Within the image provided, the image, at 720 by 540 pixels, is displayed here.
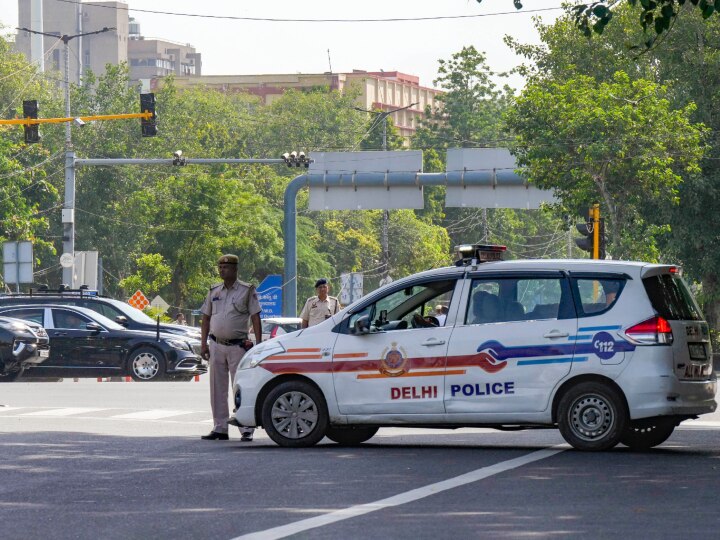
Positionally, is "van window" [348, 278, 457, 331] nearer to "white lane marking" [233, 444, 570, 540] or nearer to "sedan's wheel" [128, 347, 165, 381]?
"white lane marking" [233, 444, 570, 540]

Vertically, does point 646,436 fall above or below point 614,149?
below

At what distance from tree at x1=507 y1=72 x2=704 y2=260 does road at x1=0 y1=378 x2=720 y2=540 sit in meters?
25.0

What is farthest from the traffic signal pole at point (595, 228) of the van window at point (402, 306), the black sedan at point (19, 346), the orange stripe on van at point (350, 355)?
the orange stripe on van at point (350, 355)

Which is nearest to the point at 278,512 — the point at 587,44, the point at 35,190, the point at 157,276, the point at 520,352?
the point at 520,352

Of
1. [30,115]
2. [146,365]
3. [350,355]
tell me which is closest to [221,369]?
[350,355]

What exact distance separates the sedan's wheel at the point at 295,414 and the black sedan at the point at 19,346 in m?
15.2

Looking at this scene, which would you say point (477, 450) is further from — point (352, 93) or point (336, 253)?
point (352, 93)

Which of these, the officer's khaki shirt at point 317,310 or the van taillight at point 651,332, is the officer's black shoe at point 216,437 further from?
the officer's khaki shirt at point 317,310

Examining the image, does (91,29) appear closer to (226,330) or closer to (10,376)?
(10,376)

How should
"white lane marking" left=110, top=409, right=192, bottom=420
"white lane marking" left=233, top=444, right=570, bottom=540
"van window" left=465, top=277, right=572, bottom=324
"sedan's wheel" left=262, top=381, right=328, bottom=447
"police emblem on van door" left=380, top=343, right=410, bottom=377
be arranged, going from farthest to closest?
1. "white lane marking" left=110, top=409, right=192, bottom=420
2. "sedan's wheel" left=262, top=381, right=328, bottom=447
3. "police emblem on van door" left=380, top=343, right=410, bottom=377
4. "van window" left=465, top=277, right=572, bottom=324
5. "white lane marking" left=233, top=444, right=570, bottom=540

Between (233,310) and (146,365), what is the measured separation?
→ 1543 centimetres

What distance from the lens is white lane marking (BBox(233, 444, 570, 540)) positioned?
962 centimetres

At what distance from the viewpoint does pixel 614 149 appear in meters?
42.4

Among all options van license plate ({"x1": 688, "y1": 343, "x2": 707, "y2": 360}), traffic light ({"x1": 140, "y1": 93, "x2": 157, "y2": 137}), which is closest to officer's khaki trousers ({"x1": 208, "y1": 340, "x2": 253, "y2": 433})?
van license plate ({"x1": 688, "y1": 343, "x2": 707, "y2": 360})
